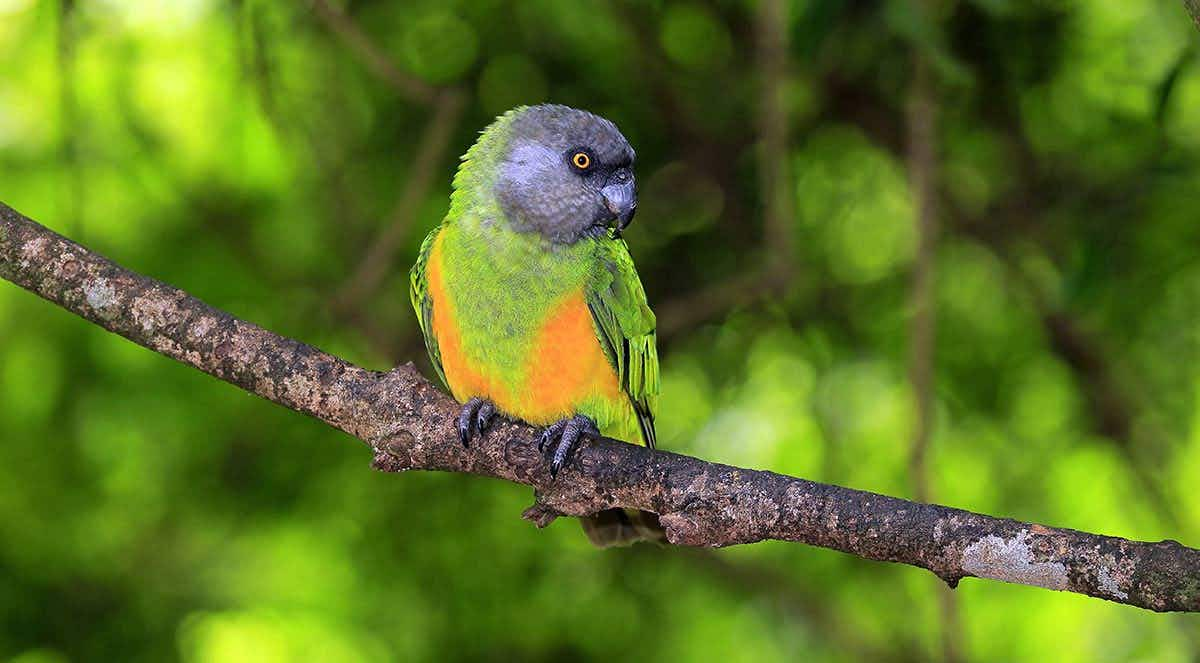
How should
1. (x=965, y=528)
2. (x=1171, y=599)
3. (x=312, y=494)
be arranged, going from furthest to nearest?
(x=312, y=494), (x=965, y=528), (x=1171, y=599)

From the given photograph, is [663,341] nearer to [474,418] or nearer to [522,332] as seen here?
[522,332]

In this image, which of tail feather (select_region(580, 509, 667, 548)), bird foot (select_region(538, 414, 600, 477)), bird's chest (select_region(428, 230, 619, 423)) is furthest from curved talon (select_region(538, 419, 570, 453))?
tail feather (select_region(580, 509, 667, 548))

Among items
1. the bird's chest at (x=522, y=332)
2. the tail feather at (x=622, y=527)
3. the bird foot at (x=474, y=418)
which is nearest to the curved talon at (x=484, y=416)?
the bird foot at (x=474, y=418)

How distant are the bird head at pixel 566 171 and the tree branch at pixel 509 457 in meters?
0.94

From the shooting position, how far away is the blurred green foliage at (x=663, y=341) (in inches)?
204

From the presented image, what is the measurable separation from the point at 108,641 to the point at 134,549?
17.8 inches

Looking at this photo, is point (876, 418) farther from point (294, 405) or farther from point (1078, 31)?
point (294, 405)

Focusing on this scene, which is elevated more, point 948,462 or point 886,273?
point 886,273

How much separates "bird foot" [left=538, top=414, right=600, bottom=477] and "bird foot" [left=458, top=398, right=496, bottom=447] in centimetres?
17

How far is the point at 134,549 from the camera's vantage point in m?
5.52

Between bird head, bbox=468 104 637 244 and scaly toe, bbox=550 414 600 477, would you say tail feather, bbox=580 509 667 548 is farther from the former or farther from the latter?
bird head, bbox=468 104 637 244

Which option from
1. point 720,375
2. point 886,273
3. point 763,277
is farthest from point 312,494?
point 886,273

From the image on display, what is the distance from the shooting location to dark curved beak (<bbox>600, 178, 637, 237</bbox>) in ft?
13.5

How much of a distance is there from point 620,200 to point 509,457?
1215 mm
